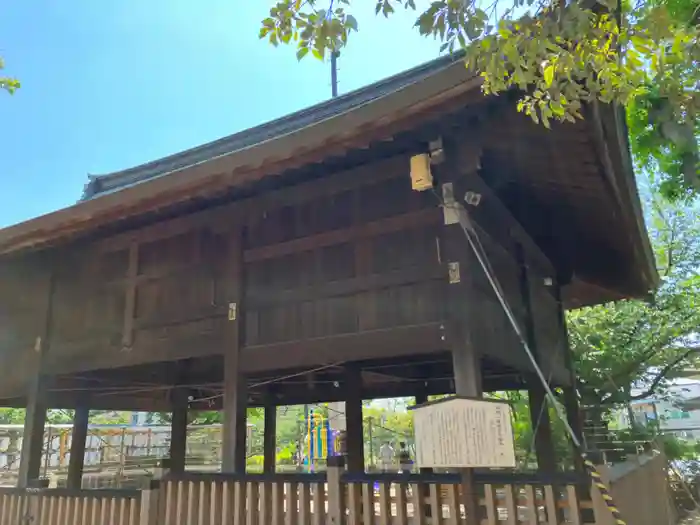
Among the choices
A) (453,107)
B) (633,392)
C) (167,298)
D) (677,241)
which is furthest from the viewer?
(677,241)

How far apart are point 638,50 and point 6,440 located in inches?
927

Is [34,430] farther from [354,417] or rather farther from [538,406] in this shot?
[538,406]

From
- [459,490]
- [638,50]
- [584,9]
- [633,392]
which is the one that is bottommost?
[459,490]

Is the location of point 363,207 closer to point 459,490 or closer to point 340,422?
point 459,490

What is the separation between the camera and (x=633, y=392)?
42.2ft

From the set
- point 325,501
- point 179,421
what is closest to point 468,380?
point 325,501

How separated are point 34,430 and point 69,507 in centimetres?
131

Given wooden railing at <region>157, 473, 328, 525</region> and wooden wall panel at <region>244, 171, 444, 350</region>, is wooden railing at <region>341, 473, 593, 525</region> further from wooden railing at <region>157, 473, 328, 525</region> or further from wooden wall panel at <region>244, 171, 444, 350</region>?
wooden wall panel at <region>244, 171, 444, 350</region>

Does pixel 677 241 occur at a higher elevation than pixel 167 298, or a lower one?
higher

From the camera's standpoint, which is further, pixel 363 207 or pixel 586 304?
pixel 586 304

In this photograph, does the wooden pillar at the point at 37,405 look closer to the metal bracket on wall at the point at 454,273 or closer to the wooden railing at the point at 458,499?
the wooden railing at the point at 458,499

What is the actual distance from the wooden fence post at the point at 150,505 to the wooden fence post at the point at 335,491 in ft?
5.21

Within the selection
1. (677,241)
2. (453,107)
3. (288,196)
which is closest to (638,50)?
(453,107)

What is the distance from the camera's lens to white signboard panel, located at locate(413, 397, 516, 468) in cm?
328
